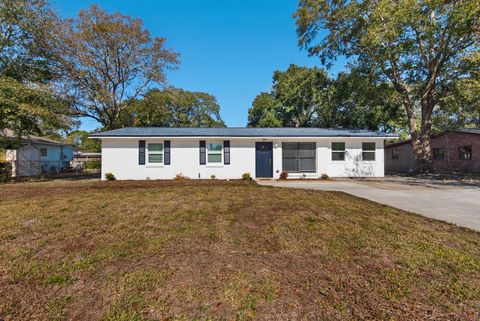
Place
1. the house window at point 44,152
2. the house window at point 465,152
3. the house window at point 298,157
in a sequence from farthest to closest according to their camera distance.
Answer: the house window at point 44,152
the house window at point 465,152
the house window at point 298,157

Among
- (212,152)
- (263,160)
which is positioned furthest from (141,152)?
(263,160)

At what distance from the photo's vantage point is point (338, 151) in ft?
43.9

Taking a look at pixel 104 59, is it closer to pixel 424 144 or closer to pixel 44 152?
pixel 44 152

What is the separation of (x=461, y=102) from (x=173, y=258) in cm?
1973

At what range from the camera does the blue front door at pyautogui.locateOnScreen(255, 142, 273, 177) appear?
12.9 m

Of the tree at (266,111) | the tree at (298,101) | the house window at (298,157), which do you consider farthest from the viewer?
the tree at (266,111)

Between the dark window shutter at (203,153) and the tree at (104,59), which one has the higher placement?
the tree at (104,59)

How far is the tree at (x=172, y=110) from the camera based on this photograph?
19.4m

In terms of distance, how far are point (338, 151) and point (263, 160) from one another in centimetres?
474

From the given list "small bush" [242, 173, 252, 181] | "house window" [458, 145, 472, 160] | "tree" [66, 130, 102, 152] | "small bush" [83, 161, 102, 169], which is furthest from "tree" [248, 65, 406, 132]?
"tree" [66, 130, 102, 152]

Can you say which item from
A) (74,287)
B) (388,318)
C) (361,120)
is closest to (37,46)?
(74,287)

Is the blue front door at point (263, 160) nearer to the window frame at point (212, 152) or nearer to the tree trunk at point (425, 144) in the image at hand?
the window frame at point (212, 152)

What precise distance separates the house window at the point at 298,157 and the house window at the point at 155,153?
7.32 meters

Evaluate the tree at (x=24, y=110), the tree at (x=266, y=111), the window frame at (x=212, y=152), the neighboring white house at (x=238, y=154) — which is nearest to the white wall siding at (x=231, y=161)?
the neighboring white house at (x=238, y=154)
